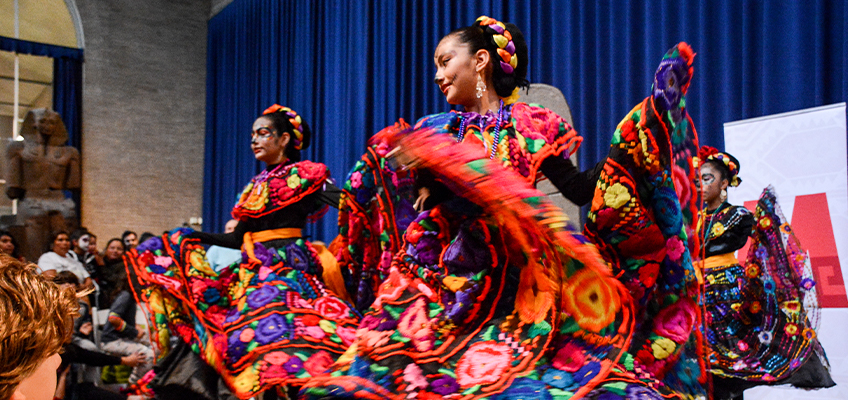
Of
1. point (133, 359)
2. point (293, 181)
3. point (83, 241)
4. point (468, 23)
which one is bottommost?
point (133, 359)

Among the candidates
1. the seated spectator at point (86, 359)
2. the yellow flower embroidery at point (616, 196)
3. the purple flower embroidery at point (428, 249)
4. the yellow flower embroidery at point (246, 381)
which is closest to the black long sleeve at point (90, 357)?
the seated spectator at point (86, 359)

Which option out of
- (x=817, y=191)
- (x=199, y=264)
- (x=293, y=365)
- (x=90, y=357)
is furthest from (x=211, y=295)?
(x=817, y=191)

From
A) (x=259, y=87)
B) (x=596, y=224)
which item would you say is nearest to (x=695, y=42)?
(x=596, y=224)

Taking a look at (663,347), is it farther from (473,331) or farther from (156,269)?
(156,269)

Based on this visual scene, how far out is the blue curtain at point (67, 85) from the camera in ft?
32.6

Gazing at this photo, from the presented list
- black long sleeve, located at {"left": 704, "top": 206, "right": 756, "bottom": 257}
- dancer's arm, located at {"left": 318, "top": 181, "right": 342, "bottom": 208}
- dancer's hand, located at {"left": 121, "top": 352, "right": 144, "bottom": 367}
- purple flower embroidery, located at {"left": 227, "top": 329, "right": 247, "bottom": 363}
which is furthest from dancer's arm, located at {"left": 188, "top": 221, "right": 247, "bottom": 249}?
black long sleeve, located at {"left": 704, "top": 206, "right": 756, "bottom": 257}

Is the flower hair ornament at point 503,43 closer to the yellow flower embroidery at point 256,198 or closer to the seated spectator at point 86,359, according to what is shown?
the yellow flower embroidery at point 256,198

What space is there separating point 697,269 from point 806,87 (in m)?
2.45

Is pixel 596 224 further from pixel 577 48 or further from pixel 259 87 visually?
pixel 259 87

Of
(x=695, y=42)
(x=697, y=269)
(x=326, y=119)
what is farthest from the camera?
(x=326, y=119)

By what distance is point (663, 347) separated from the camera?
1.63 meters

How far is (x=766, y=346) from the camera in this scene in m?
3.03

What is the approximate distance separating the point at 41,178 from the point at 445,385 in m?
8.66

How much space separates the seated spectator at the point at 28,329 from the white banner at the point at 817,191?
3.14 m
